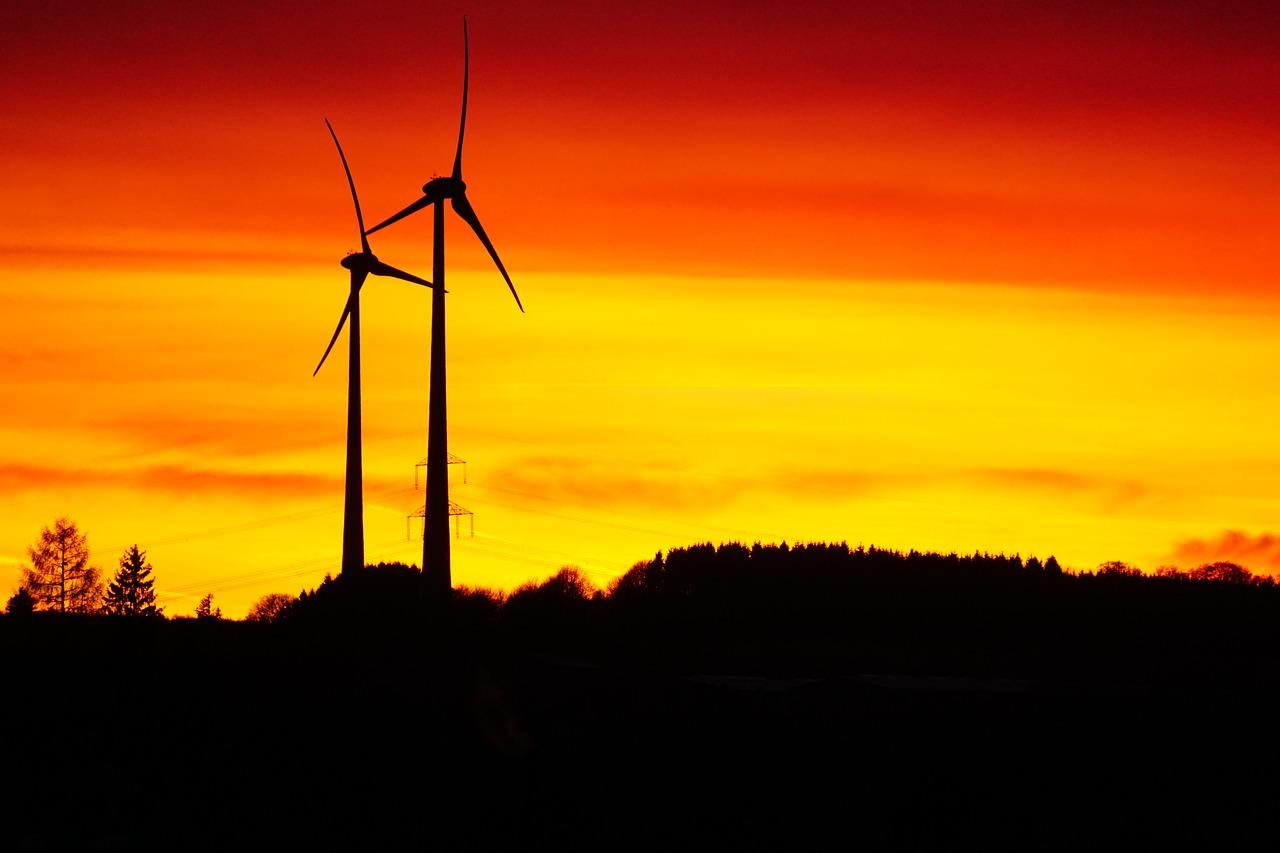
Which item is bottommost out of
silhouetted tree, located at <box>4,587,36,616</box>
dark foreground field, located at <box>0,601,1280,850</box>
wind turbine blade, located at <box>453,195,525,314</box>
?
dark foreground field, located at <box>0,601,1280,850</box>

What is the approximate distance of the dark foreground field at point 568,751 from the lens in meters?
53.5

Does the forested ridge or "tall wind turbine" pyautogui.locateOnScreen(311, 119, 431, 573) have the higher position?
"tall wind turbine" pyautogui.locateOnScreen(311, 119, 431, 573)

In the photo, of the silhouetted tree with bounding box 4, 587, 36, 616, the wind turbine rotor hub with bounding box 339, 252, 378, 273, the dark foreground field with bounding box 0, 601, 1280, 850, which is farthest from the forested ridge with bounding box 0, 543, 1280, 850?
the silhouetted tree with bounding box 4, 587, 36, 616

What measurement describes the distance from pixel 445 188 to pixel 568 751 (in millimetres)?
38847

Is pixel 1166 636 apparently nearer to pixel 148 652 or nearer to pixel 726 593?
pixel 726 593

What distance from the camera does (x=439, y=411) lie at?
84125 mm

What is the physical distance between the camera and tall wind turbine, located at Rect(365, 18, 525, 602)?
3292 inches

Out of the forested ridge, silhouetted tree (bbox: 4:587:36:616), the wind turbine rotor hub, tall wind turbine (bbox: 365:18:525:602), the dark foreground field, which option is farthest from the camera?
silhouetted tree (bbox: 4:587:36:616)

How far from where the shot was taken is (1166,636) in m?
119

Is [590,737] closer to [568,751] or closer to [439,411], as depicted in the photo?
[568,751]

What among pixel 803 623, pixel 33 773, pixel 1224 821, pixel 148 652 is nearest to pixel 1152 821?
Result: pixel 1224 821

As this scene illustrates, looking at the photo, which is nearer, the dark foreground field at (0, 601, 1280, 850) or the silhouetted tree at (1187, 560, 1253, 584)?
the dark foreground field at (0, 601, 1280, 850)

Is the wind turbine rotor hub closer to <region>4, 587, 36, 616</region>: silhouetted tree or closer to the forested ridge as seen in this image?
the forested ridge

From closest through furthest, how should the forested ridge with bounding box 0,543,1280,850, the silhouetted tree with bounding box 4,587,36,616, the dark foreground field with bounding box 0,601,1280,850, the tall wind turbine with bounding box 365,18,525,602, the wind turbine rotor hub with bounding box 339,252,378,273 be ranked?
1. the dark foreground field with bounding box 0,601,1280,850
2. the forested ridge with bounding box 0,543,1280,850
3. the tall wind turbine with bounding box 365,18,525,602
4. the wind turbine rotor hub with bounding box 339,252,378,273
5. the silhouetted tree with bounding box 4,587,36,616
